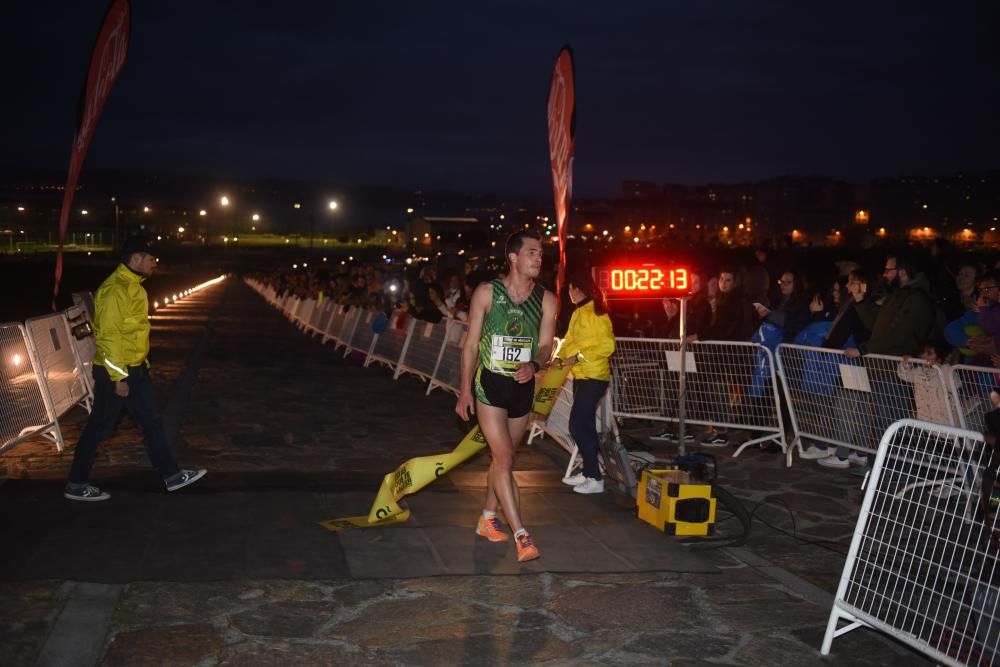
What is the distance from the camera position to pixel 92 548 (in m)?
6.04

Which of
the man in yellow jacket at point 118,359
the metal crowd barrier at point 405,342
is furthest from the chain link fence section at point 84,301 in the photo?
the man in yellow jacket at point 118,359

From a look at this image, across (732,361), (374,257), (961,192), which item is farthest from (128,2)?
(961,192)

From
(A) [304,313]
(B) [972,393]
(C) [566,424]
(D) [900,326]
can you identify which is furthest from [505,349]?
(A) [304,313]

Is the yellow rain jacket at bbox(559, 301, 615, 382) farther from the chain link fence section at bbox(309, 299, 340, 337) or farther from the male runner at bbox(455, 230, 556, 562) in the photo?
the chain link fence section at bbox(309, 299, 340, 337)

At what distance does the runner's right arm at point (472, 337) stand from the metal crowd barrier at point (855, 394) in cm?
408

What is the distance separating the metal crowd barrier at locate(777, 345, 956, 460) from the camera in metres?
8.00

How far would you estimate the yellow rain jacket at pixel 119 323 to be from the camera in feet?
23.4

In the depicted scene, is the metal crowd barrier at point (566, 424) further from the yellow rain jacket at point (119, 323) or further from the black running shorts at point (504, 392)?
the yellow rain jacket at point (119, 323)

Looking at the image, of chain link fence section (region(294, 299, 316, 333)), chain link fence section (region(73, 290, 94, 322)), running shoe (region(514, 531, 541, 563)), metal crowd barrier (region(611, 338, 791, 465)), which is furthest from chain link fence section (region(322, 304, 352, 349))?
running shoe (region(514, 531, 541, 563))

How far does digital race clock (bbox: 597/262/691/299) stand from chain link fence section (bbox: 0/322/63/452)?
17.7ft

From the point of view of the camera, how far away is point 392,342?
1750 centimetres

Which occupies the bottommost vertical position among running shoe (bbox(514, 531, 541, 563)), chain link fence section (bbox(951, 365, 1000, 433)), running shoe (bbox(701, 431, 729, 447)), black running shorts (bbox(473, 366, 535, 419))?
running shoe (bbox(701, 431, 729, 447))

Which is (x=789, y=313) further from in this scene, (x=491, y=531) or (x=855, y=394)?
(x=491, y=531)

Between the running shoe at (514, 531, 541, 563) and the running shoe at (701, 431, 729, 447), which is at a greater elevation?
the running shoe at (514, 531, 541, 563)
